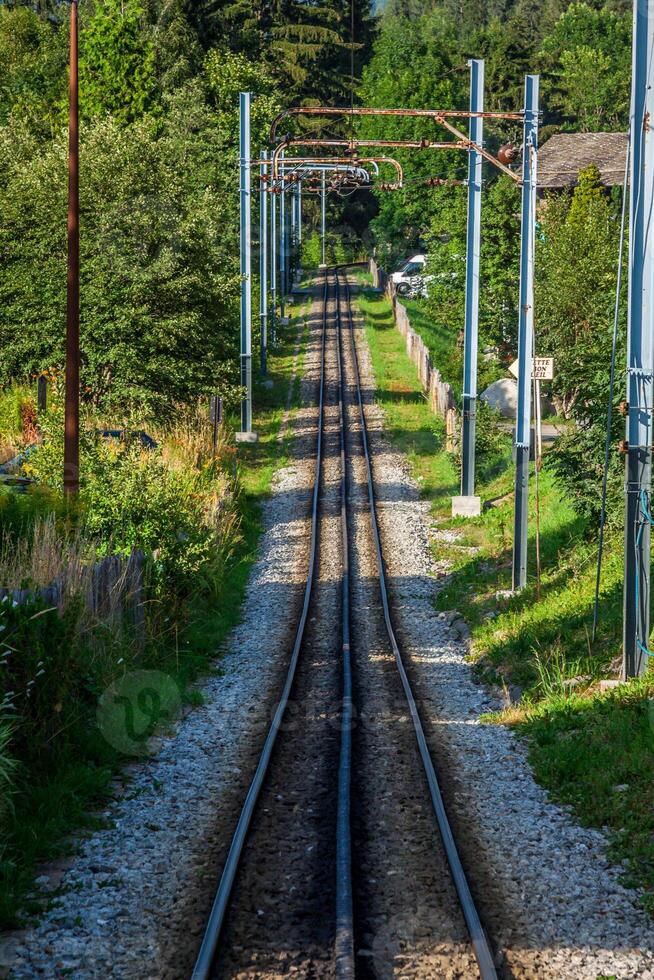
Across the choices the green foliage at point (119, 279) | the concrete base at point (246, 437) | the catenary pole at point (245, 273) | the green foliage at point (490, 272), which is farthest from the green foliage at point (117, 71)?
the green foliage at point (119, 279)

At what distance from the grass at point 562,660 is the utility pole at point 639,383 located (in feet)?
2.38

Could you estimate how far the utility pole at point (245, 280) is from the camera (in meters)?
32.5

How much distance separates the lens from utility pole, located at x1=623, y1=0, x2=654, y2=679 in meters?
11.9

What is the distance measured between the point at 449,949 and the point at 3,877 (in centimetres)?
310

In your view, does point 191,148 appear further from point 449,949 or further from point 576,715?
point 449,949

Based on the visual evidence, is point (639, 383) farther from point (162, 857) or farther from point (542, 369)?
point (162, 857)

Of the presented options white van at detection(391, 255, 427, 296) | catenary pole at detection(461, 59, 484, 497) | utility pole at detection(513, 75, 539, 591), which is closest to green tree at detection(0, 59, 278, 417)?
catenary pole at detection(461, 59, 484, 497)

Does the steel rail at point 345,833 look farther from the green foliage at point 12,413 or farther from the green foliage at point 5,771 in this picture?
the green foliage at point 12,413

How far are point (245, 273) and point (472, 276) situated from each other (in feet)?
38.1

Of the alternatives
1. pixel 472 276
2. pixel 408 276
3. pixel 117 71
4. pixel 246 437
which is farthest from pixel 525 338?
pixel 408 276

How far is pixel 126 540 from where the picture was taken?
16.4 metres

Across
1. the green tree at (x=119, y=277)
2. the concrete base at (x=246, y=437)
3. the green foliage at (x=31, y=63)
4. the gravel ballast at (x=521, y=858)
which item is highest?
the green foliage at (x=31, y=63)

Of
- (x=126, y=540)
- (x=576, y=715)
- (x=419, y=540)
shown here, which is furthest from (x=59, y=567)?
(x=419, y=540)

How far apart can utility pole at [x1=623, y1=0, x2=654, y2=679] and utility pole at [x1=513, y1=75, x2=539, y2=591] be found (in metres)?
5.56
